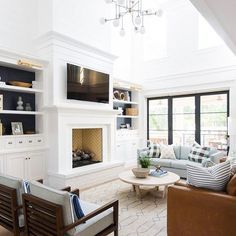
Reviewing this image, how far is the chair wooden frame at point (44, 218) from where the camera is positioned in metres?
1.85

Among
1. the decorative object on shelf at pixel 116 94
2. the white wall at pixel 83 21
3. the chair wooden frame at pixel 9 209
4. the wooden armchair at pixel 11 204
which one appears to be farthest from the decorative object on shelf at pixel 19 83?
the decorative object on shelf at pixel 116 94

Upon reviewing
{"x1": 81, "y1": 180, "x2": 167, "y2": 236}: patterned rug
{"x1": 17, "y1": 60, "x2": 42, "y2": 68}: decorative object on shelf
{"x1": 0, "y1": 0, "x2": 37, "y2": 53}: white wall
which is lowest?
{"x1": 81, "y1": 180, "x2": 167, "y2": 236}: patterned rug

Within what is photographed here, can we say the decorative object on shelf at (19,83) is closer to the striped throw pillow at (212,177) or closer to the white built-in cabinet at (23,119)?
the white built-in cabinet at (23,119)

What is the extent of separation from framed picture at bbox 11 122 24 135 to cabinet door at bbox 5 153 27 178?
0.44 metres

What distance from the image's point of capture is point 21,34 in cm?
463

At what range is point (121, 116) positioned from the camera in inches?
270

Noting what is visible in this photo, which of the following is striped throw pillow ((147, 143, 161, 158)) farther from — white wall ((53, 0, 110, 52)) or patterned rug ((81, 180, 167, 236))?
white wall ((53, 0, 110, 52))

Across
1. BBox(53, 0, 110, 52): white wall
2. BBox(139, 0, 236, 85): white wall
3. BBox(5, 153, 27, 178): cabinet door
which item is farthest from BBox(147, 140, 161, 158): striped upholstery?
BBox(5, 153, 27, 178): cabinet door

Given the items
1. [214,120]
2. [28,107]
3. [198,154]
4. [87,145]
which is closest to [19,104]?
[28,107]

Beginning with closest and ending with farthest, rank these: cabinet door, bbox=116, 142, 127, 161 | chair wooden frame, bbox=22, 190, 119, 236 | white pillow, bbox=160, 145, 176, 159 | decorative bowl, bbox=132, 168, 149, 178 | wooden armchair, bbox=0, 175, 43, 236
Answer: chair wooden frame, bbox=22, 190, 119, 236 < wooden armchair, bbox=0, 175, 43, 236 < decorative bowl, bbox=132, 168, 149, 178 < white pillow, bbox=160, 145, 176, 159 < cabinet door, bbox=116, 142, 127, 161

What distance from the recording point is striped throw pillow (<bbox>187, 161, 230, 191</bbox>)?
2.36 meters

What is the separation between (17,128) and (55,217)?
3.00m

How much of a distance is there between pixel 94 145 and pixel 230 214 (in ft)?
13.5

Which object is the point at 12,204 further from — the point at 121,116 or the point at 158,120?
the point at 158,120
